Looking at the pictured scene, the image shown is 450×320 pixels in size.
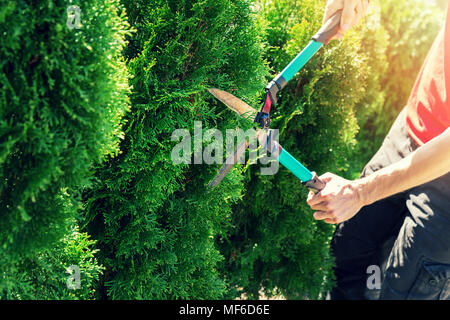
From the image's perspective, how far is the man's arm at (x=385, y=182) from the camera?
1974mm

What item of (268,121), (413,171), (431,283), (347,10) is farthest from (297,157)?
(431,283)

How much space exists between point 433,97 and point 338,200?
93cm

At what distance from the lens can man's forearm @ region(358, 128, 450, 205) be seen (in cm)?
196

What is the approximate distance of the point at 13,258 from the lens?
1550 millimetres

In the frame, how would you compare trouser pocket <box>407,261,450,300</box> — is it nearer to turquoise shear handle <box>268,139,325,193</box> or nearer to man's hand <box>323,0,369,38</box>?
turquoise shear handle <box>268,139,325,193</box>

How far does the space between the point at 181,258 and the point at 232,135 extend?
2.64 feet

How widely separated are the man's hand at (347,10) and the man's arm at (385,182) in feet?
2.83

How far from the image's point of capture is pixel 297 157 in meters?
2.91

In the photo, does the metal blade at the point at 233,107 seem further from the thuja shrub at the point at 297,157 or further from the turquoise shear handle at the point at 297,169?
the thuja shrub at the point at 297,157

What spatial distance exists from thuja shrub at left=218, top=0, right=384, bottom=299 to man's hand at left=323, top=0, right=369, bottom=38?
0.30m

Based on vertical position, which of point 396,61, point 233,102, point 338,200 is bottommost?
point 338,200

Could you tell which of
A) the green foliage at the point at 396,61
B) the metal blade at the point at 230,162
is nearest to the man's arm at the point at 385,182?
the metal blade at the point at 230,162

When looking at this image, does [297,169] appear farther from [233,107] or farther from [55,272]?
[55,272]

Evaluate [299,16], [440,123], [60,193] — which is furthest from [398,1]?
[60,193]
